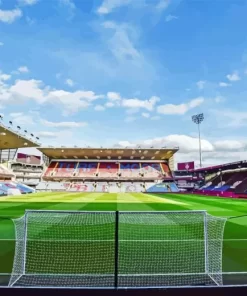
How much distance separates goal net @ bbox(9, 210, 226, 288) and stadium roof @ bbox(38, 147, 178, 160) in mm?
53911

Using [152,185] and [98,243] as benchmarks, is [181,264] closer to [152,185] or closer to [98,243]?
[98,243]

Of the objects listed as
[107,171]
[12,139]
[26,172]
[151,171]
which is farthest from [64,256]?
[26,172]

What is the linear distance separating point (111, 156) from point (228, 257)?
66.1 meters

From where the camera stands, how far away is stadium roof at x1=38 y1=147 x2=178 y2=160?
218ft

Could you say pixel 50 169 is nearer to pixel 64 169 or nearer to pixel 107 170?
pixel 64 169

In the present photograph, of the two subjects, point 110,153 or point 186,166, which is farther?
point 186,166

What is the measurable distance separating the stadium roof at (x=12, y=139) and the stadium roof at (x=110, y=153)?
763cm

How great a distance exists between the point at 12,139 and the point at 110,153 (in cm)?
2443

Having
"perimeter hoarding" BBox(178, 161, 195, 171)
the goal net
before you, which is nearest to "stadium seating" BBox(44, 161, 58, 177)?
"perimeter hoarding" BBox(178, 161, 195, 171)

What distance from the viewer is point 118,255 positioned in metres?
8.17

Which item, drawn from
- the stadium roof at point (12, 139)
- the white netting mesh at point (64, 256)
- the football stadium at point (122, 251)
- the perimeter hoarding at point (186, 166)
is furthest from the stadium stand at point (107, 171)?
the white netting mesh at point (64, 256)

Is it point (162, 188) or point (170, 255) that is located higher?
point (162, 188)

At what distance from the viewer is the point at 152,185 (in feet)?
219
